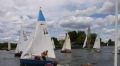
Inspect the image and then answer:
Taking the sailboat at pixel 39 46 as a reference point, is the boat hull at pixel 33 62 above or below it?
below

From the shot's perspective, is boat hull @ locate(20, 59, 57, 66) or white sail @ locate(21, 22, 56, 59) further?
white sail @ locate(21, 22, 56, 59)

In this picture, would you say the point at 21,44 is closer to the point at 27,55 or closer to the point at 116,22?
the point at 27,55

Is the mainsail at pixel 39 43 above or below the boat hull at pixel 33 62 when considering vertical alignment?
above

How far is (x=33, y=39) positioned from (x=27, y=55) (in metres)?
2.64

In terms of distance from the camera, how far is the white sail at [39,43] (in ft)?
159

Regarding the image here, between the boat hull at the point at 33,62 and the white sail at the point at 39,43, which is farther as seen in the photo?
the white sail at the point at 39,43

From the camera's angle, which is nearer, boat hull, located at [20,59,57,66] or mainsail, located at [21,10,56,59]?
boat hull, located at [20,59,57,66]

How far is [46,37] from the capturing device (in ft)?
160

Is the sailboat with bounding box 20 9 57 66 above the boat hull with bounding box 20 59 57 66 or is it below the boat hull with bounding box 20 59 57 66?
above

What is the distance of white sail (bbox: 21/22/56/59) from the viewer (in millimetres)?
48469

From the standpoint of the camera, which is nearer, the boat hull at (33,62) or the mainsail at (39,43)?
the boat hull at (33,62)

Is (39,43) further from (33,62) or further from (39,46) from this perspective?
(33,62)

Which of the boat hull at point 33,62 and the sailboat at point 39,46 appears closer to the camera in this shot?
the boat hull at point 33,62

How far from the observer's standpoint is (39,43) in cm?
4950
